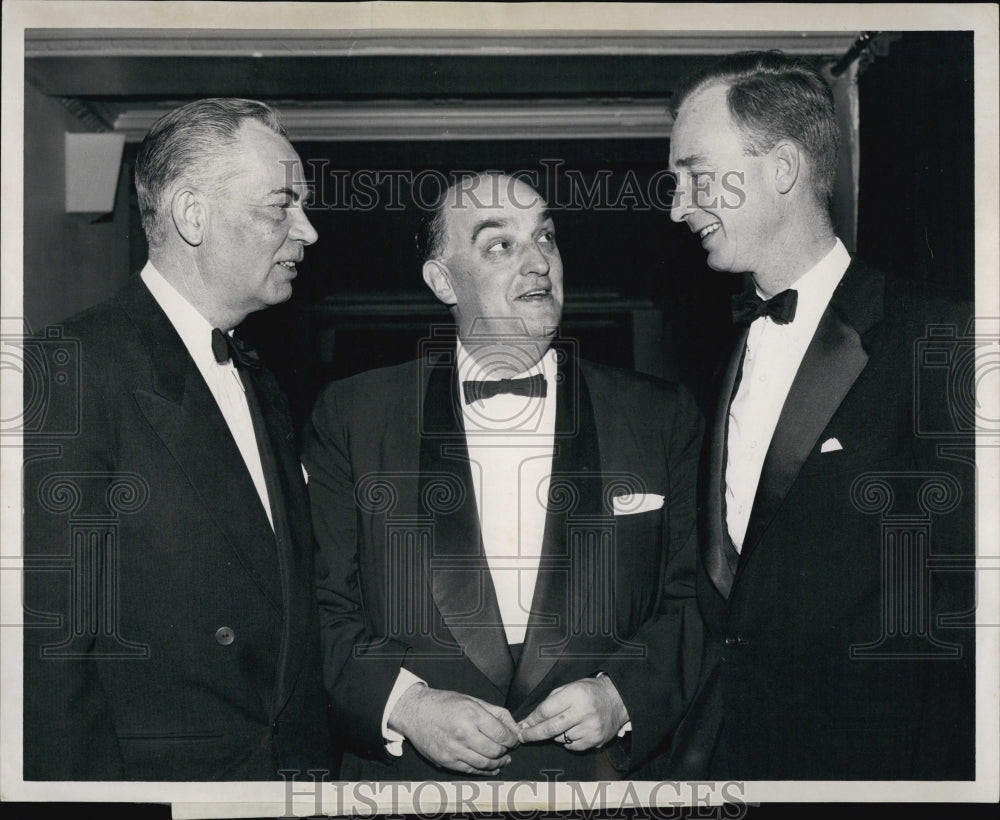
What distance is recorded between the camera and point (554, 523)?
8.09 feet

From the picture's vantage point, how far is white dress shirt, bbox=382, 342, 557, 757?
244cm

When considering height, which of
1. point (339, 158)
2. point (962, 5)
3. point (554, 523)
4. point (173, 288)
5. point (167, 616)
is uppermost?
point (962, 5)

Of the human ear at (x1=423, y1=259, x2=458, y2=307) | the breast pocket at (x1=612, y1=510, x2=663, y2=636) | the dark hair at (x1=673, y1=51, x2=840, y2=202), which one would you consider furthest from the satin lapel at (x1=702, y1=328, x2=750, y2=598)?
the human ear at (x1=423, y1=259, x2=458, y2=307)

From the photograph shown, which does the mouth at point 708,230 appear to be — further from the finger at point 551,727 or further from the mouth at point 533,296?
the finger at point 551,727

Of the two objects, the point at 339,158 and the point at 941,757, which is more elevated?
the point at 339,158

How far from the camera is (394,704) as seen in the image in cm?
243

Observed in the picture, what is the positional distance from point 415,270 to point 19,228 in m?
0.95

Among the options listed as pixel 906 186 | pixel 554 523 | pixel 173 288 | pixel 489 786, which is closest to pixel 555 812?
pixel 489 786

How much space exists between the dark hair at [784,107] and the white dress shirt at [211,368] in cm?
130

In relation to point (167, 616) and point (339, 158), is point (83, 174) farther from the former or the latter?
point (167, 616)

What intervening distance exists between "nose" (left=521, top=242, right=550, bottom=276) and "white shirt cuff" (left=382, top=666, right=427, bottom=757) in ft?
3.12

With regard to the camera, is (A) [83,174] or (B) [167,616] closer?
(B) [167,616]

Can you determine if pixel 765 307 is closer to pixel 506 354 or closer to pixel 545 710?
pixel 506 354

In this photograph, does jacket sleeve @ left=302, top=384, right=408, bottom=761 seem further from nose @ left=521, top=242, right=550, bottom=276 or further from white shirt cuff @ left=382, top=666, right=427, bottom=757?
nose @ left=521, top=242, right=550, bottom=276
